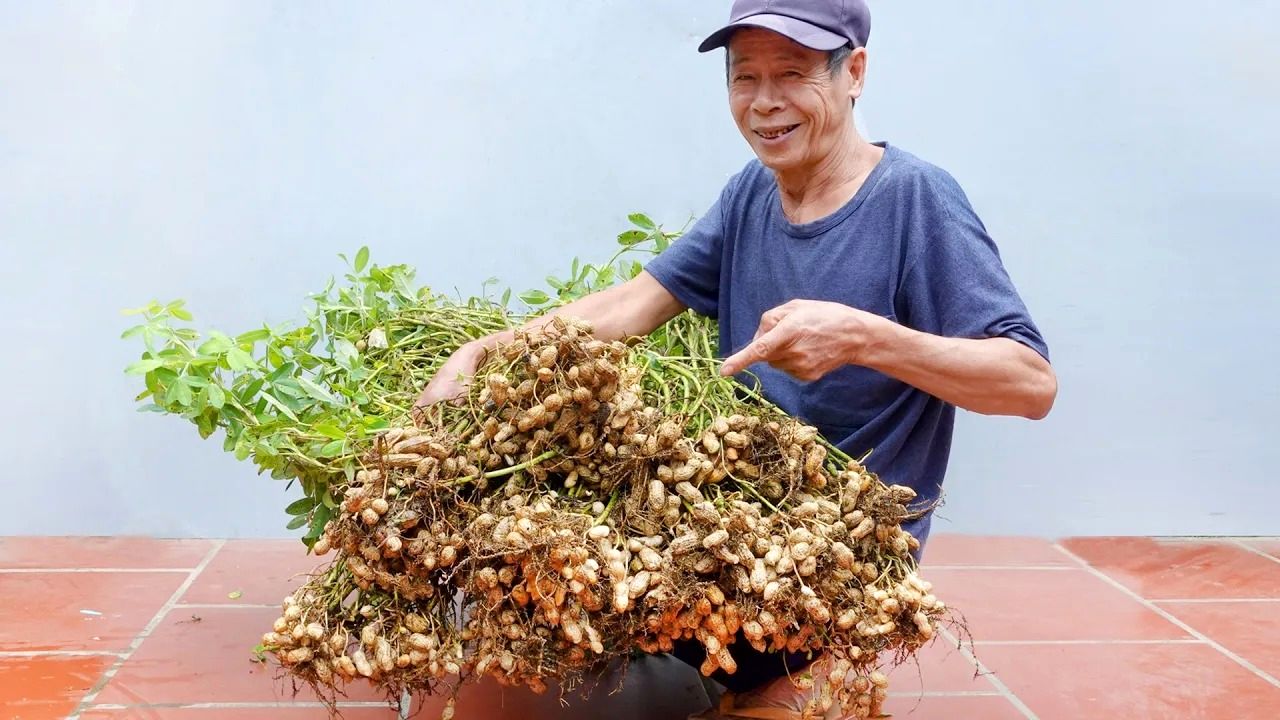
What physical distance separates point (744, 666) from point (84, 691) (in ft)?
4.68

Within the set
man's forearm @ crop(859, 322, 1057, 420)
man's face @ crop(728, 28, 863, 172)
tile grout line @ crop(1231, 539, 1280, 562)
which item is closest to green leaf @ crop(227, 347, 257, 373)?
man's face @ crop(728, 28, 863, 172)

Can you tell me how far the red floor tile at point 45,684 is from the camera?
274 cm

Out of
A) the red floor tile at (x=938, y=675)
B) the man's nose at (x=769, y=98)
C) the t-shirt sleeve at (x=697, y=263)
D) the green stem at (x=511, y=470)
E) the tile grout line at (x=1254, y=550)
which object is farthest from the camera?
the tile grout line at (x=1254, y=550)

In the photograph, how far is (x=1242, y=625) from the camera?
3402 millimetres

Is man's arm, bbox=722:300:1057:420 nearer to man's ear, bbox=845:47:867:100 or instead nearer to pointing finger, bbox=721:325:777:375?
pointing finger, bbox=721:325:777:375

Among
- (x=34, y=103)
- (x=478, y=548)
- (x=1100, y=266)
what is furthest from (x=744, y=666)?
(x=34, y=103)

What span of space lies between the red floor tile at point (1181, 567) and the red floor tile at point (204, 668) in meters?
2.14

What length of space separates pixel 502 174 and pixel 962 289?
175 centimetres

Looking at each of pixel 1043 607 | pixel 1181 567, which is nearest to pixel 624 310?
pixel 1043 607

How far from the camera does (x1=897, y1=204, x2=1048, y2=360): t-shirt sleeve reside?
7.29 feet

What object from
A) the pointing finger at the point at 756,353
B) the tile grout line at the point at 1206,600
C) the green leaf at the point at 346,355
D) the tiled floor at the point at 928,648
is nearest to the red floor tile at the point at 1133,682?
the tiled floor at the point at 928,648

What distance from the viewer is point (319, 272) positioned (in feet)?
12.2

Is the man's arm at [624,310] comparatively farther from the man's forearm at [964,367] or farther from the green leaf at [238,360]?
the man's forearm at [964,367]

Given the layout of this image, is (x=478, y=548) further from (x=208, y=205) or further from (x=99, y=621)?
(x=208, y=205)
